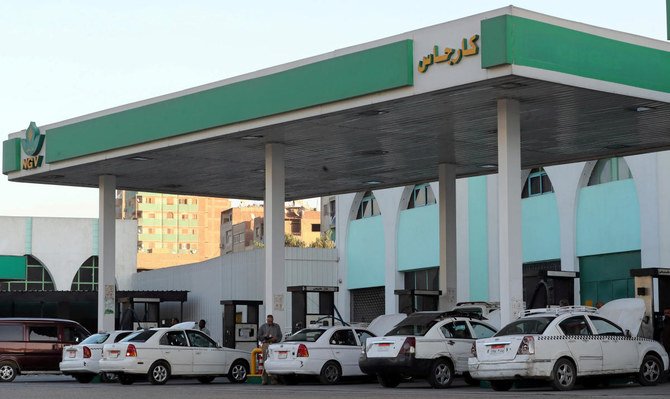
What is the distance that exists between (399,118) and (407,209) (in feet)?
70.9

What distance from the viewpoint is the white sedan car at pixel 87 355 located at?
31.5m

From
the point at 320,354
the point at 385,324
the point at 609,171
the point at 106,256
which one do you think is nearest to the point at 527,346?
the point at 320,354

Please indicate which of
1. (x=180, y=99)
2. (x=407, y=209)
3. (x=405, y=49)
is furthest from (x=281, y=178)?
(x=407, y=209)

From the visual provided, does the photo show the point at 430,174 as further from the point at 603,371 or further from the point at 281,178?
the point at 603,371

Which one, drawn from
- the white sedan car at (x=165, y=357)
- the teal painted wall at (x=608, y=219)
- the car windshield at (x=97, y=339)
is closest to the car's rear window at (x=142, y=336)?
the white sedan car at (x=165, y=357)

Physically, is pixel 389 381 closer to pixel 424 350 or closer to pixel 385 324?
pixel 424 350

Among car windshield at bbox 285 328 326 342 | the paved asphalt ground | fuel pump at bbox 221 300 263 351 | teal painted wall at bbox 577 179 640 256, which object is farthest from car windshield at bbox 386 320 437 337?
teal painted wall at bbox 577 179 640 256

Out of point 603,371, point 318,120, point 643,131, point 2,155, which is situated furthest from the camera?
point 2,155

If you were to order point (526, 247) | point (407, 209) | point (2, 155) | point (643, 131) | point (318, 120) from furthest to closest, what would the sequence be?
point (407, 209)
point (526, 247)
point (2, 155)
point (643, 131)
point (318, 120)

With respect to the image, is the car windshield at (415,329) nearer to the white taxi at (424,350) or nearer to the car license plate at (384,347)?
the white taxi at (424,350)

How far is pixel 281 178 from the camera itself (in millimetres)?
32281

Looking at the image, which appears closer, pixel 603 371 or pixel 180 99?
pixel 603 371

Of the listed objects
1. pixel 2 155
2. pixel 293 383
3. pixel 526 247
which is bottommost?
pixel 293 383

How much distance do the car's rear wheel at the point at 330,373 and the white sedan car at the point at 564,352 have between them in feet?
15.3
